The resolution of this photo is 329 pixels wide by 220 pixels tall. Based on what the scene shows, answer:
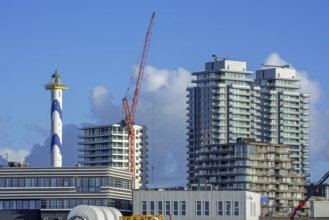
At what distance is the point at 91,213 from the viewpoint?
141m

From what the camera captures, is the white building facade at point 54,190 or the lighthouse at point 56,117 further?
the lighthouse at point 56,117

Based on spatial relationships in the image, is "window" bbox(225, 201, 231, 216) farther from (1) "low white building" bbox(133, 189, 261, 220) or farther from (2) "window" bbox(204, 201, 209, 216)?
(2) "window" bbox(204, 201, 209, 216)

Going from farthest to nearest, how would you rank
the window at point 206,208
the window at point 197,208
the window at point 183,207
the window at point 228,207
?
the window at point 183,207 < the window at point 197,208 < the window at point 206,208 < the window at point 228,207

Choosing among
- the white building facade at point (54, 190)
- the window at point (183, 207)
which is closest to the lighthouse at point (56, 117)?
the white building facade at point (54, 190)

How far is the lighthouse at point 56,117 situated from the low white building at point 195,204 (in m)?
25.3

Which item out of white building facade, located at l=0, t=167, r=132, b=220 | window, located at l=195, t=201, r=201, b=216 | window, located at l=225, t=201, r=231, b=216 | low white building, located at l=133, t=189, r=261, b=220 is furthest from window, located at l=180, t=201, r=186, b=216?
white building facade, located at l=0, t=167, r=132, b=220

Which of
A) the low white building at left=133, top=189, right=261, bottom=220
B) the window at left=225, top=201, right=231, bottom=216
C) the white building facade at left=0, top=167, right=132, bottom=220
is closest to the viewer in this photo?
the low white building at left=133, top=189, right=261, bottom=220

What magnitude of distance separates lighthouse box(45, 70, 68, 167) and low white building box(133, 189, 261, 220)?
83.0 feet

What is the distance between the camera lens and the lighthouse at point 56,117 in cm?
18588

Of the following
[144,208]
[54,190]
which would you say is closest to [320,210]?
[144,208]

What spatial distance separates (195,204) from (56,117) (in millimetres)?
38176

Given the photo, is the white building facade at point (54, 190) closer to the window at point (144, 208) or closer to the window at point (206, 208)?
the window at point (144, 208)

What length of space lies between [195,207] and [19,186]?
2804 centimetres

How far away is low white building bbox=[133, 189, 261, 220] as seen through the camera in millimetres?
161125
